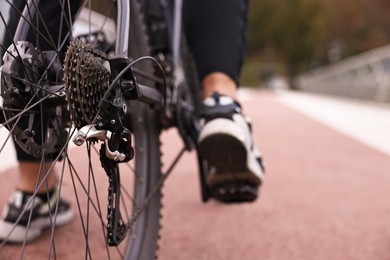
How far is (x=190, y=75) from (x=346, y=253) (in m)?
0.78

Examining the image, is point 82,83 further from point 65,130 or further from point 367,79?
point 367,79

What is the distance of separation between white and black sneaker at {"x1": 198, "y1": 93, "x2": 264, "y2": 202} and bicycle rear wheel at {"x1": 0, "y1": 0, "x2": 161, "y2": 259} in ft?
0.47

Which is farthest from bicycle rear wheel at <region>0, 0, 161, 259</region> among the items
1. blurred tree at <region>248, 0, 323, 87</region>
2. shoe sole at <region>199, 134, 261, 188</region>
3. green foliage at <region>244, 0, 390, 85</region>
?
blurred tree at <region>248, 0, 323, 87</region>

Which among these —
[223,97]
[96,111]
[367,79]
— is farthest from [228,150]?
[367,79]

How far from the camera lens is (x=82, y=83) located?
85 cm

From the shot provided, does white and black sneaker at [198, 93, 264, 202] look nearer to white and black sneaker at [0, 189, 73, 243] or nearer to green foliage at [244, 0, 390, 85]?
white and black sneaker at [0, 189, 73, 243]

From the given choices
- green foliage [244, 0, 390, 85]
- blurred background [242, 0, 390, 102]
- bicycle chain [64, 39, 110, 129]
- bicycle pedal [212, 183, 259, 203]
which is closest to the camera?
bicycle chain [64, 39, 110, 129]

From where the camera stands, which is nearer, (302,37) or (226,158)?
(226,158)

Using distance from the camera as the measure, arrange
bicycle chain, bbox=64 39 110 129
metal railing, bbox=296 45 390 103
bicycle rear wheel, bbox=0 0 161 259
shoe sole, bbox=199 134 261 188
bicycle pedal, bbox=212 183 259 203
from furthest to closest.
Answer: metal railing, bbox=296 45 390 103
bicycle pedal, bbox=212 183 259 203
shoe sole, bbox=199 134 261 188
bicycle rear wheel, bbox=0 0 161 259
bicycle chain, bbox=64 39 110 129

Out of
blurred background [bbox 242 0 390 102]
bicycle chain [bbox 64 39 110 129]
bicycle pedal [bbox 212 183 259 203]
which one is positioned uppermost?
blurred background [bbox 242 0 390 102]

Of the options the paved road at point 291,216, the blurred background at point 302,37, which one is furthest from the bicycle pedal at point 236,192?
the blurred background at point 302,37

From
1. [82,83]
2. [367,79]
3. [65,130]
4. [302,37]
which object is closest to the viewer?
[82,83]

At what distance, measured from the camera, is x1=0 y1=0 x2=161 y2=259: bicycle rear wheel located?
37.2 inches

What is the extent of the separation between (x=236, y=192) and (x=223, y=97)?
0.89ft
